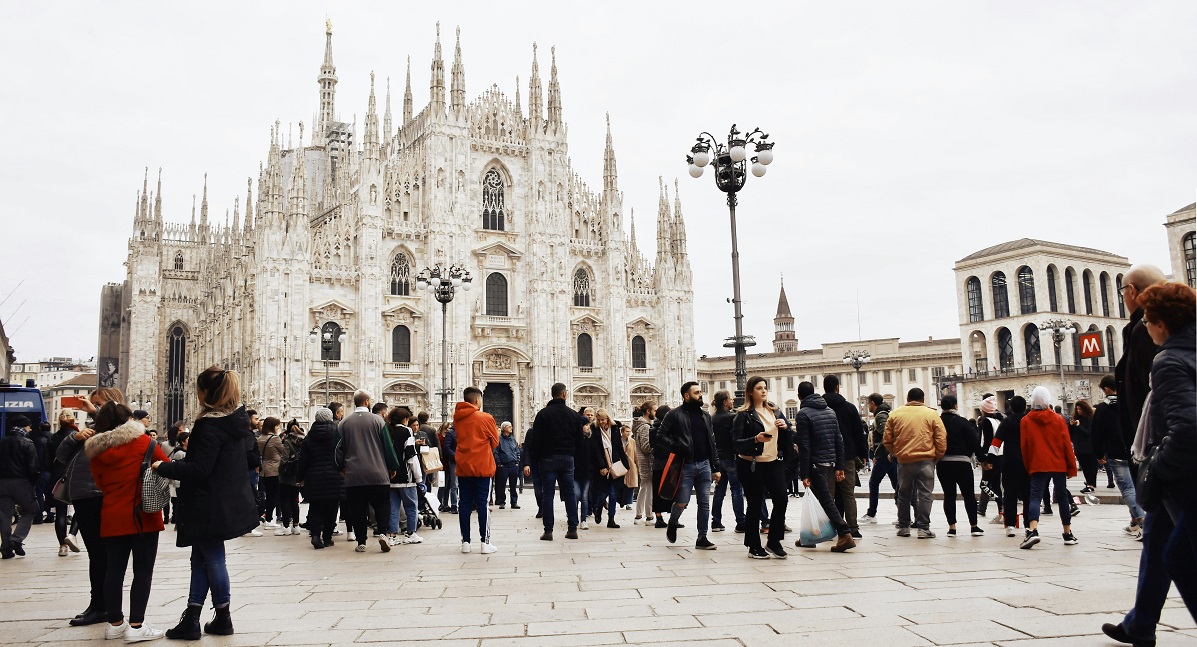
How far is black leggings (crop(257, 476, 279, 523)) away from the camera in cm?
1384

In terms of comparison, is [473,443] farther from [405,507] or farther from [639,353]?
[639,353]

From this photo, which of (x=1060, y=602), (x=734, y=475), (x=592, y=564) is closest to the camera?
(x=1060, y=602)

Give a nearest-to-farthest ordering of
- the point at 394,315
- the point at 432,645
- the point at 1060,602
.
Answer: the point at 432,645 < the point at 1060,602 < the point at 394,315

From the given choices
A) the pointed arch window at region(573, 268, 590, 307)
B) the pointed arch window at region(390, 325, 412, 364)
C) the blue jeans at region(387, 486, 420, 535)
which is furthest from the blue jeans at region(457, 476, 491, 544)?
the pointed arch window at region(573, 268, 590, 307)

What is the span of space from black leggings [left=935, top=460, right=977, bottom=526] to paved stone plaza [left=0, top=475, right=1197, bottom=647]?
37cm

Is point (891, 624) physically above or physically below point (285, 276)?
below

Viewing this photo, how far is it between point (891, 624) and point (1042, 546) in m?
4.64

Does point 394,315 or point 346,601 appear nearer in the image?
point 346,601

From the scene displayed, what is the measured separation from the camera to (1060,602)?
6.07 m

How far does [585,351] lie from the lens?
45281 millimetres

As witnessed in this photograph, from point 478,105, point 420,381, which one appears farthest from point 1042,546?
point 478,105

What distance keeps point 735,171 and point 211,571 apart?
1142 cm

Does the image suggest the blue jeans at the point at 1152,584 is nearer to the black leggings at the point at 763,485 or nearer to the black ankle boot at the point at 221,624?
the black leggings at the point at 763,485

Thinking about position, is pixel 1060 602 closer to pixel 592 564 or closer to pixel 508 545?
pixel 592 564
